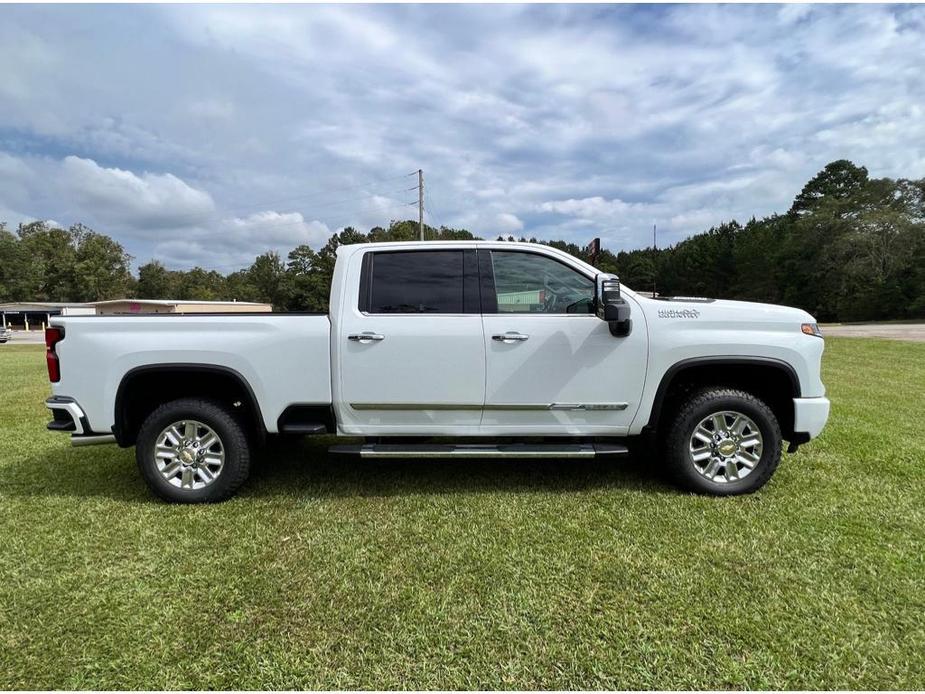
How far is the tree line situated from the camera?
142ft

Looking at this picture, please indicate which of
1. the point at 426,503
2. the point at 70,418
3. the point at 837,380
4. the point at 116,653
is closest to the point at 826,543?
the point at 426,503

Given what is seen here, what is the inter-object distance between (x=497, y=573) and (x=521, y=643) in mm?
546

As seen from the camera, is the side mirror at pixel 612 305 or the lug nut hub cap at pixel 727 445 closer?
the side mirror at pixel 612 305

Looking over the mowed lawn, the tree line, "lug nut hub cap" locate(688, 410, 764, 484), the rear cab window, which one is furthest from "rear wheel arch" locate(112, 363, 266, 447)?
the tree line

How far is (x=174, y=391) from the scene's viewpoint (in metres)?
3.92

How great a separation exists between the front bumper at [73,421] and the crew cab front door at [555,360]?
2.79 meters

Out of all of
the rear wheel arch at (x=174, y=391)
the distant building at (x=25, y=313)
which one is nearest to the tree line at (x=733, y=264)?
the distant building at (x=25, y=313)

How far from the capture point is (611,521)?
3.40m

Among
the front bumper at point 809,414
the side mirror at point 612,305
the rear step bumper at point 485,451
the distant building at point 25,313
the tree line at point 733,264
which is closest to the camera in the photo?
the side mirror at point 612,305

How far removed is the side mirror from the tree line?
Result: 45.3 feet

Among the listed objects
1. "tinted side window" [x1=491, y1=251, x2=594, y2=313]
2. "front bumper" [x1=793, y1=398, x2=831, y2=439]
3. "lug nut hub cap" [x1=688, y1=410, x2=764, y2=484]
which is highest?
"tinted side window" [x1=491, y1=251, x2=594, y2=313]

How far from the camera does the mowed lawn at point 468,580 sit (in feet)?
7.06

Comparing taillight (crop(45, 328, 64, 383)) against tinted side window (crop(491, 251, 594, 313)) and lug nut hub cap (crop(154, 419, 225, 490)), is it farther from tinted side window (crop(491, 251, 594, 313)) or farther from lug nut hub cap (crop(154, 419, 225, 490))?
tinted side window (crop(491, 251, 594, 313))

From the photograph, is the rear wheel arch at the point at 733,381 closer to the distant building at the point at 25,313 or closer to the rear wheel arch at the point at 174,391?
the rear wheel arch at the point at 174,391
